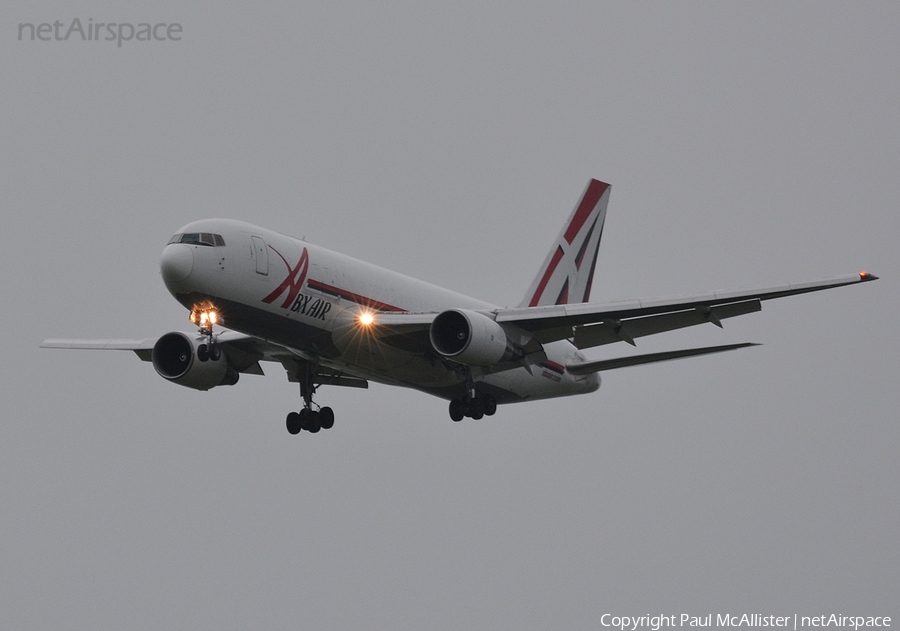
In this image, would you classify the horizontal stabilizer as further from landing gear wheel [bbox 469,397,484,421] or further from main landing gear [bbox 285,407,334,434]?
main landing gear [bbox 285,407,334,434]

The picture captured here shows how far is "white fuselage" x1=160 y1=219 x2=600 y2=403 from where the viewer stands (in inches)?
1289

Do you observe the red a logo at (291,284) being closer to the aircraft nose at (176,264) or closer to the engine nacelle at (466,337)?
the aircraft nose at (176,264)

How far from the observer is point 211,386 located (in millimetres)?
38500

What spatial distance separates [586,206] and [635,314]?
12.8m

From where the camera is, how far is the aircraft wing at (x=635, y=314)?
32.7 metres

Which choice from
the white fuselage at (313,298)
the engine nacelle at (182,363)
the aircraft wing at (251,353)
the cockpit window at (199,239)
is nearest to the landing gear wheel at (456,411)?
the white fuselage at (313,298)

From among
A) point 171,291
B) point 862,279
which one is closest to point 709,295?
point 862,279

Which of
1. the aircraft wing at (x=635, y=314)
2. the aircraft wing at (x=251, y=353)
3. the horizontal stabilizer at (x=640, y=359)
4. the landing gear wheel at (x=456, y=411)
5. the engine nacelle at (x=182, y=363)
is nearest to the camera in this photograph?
the aircraft wing at (x=635, y=314)

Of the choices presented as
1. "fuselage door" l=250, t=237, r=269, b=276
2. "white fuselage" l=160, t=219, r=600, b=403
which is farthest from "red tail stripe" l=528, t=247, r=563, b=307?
"fuselage door" l=250, t=237, r=269, b=276

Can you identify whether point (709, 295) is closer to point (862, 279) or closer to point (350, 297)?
point (862, 279)

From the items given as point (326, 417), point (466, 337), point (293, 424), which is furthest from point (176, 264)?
point (326, 417)

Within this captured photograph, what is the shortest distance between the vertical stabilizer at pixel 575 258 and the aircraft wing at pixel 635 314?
256 inches

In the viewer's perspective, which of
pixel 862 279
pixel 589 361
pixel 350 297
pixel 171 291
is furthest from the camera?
pixel 589 361

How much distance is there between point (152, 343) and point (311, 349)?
7888mm
